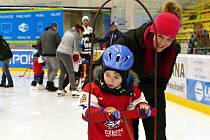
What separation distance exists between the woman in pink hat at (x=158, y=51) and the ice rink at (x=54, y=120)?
1719 millimetres

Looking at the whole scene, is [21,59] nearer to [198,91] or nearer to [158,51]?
[198,91]

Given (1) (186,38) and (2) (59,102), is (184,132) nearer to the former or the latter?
(2) (59,102)

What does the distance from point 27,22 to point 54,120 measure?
8.26 m

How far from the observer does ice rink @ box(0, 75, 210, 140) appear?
14.6ft

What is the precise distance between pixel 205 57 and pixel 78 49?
7.69ft

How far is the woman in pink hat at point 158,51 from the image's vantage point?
79.2 inches

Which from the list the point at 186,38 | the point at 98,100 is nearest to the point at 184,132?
the point at 98,100

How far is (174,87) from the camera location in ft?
23.2

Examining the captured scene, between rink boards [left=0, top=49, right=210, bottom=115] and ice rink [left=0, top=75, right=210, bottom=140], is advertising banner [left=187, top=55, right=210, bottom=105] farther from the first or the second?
ice rink [left=0, top=75, right=210, bottom=140]

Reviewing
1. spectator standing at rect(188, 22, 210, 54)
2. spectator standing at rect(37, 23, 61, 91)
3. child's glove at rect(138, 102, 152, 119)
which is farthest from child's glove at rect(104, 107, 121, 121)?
spectator standing at rect(37, 23, 61, 91)

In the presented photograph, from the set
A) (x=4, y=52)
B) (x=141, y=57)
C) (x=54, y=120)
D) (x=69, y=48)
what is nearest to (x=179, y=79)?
(x=69, y=48)

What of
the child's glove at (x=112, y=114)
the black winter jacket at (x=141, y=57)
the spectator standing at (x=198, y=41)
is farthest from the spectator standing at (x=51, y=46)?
the child's glove at (x=112, y=114)

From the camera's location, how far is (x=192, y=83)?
20.8 ft

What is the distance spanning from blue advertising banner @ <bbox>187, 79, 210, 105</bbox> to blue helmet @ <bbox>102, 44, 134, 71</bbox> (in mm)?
4124
